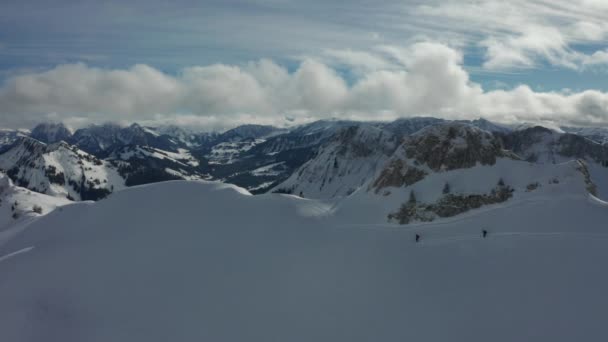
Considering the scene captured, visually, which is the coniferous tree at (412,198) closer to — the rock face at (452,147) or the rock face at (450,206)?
the rock face at (450,206)

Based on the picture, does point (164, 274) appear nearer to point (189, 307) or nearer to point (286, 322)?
point (189, 307)

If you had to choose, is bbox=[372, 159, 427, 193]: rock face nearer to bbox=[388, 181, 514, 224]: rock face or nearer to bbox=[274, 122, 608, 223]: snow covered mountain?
bbox=[274, 122, 608, 223]: snow covered mountain

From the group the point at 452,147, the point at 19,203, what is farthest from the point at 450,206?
the point at 19,203

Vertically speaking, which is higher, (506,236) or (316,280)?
(506,236)

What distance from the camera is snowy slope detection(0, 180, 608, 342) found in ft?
104

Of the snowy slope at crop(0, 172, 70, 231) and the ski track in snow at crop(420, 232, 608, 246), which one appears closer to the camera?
the ski track in snow at crop(420, 232, 608, 246)

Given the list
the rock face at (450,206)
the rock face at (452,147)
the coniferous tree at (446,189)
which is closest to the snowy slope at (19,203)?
the rock face at (452,147)

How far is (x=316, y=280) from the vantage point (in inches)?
1519

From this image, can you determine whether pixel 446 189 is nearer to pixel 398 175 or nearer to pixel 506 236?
pixel 398 175

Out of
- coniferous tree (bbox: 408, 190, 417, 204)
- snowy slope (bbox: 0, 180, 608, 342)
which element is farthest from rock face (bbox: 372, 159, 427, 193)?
snowy slope (bbox: 0, 180, 608, 342)

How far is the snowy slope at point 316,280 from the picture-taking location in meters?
31.6

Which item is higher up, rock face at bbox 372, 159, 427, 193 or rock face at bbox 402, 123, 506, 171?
rock face at bbox 402, 123, 506, 171

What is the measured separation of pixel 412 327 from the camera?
103ft

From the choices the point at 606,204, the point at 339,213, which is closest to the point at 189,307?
the point at 339,213
